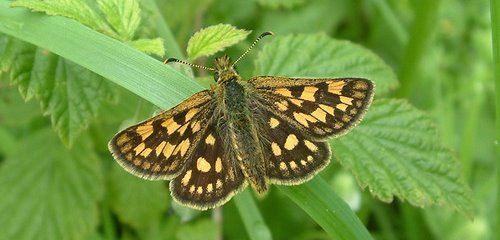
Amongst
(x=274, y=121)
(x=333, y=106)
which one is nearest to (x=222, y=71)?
(x=274, y=121)

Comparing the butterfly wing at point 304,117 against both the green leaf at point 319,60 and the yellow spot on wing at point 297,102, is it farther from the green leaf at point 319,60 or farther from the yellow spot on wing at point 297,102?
the green leaf at point 319,60

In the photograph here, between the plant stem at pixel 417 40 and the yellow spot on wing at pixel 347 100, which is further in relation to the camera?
the plant stem at pixel 417 40

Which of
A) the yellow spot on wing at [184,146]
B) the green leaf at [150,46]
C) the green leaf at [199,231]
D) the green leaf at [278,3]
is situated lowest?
the green leaf at [199,231]

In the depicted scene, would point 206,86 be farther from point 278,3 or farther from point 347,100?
point 278,3

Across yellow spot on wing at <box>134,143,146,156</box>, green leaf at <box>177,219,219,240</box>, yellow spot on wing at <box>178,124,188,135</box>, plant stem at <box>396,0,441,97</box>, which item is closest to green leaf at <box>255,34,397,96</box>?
yellow spot on wing at <box>178,124,188,135</box>

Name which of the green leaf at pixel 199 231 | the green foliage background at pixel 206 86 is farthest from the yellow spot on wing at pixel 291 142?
the green leaf at pixel 199 231

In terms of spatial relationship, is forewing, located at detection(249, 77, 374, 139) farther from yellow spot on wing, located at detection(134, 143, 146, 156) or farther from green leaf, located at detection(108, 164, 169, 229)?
green leaf, located at detection(108, 164, 169, 229)

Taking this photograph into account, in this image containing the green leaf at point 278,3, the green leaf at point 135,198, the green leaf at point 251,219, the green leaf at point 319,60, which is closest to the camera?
the green leaf at point 251,219

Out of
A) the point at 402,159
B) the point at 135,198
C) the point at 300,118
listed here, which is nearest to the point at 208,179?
the point at 300,118

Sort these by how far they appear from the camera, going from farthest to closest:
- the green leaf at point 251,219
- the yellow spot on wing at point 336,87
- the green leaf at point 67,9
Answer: the green leaf at point 251,219
the yellow spot on wing at point 336,87
the green leaf at point 67,9
